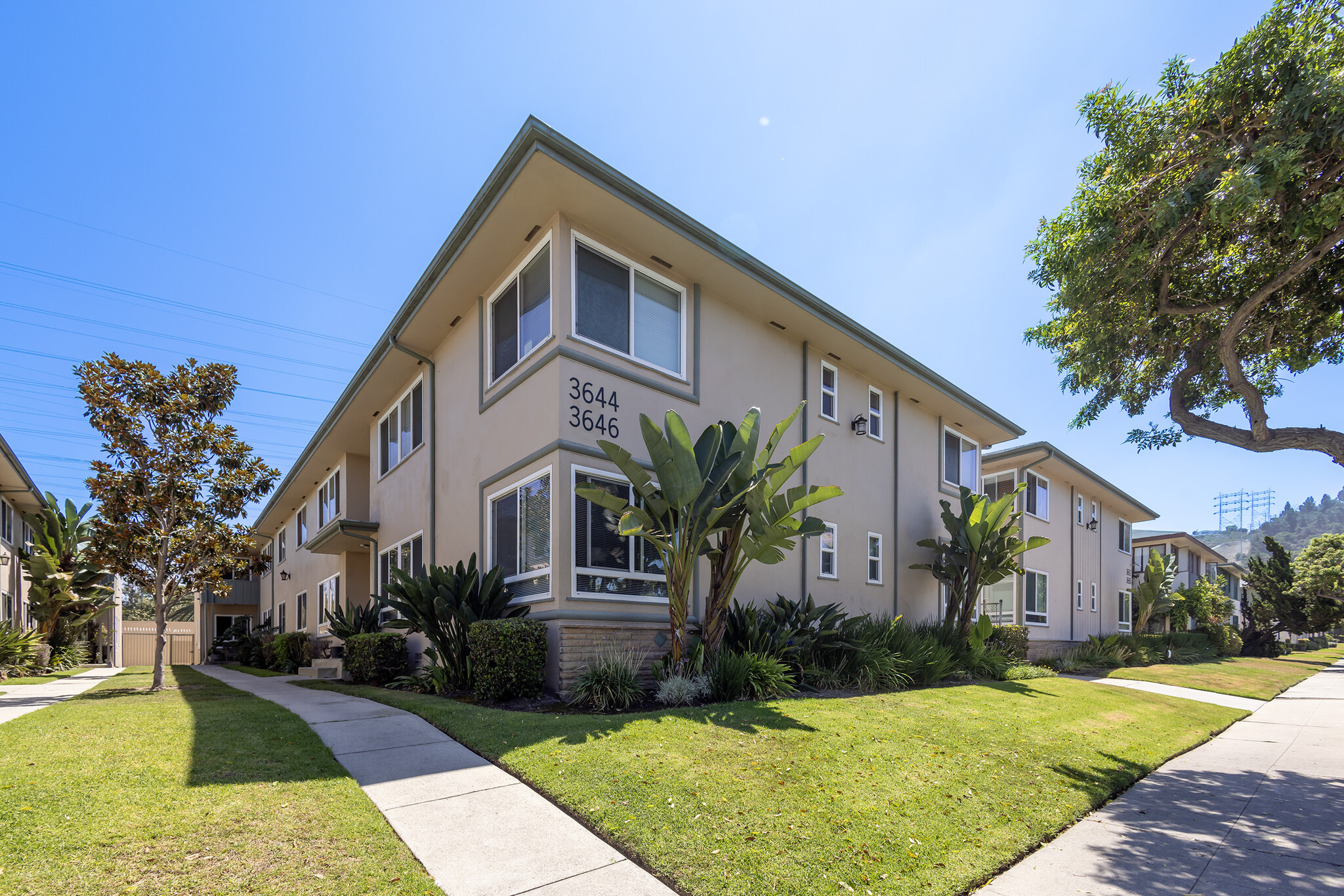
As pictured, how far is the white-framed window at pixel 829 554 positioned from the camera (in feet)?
43.9

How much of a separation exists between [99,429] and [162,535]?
6.45 ft

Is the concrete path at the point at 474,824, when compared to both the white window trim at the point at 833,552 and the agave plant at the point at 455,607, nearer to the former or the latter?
the agave plant at the point at 455,607

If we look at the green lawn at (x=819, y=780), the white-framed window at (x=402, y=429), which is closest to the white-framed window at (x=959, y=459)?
the green lawn at (x=819, y=780)

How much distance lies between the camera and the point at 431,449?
13648 mm

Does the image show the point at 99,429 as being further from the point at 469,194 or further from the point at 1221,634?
the point at 1221,634

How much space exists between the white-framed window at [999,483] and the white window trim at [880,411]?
24.7ft

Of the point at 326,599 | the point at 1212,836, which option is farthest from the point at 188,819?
the point at 326,599

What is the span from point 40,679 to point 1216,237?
22.7 metres

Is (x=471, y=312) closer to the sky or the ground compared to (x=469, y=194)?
closer to the ground

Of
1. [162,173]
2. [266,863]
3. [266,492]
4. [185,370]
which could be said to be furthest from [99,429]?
[162,173]

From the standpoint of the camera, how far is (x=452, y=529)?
40.9 feet

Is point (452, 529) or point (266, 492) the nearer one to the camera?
point (452, 529)

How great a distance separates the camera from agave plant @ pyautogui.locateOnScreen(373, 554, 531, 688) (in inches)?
381

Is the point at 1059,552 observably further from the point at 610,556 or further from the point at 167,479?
the point at 167,479
